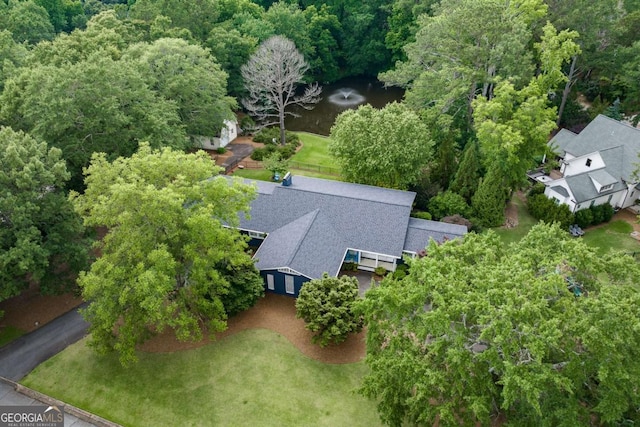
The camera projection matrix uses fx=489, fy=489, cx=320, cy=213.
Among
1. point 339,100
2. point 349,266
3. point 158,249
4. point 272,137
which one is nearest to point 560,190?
point 349,266

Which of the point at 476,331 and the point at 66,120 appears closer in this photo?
the point at 476,331

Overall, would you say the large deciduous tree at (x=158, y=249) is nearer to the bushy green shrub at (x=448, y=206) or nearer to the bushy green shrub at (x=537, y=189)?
the bushy green shrub at (x=448, y=206)

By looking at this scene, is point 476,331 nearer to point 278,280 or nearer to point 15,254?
point 278,280

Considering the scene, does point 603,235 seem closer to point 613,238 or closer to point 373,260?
point 613,238

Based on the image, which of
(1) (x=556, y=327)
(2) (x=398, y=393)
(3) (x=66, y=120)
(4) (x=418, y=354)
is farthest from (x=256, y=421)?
(3) (x=66, y=120)

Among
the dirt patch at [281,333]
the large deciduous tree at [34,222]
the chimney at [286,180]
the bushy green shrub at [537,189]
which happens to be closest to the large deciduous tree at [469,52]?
the bushy green shrub at [537,189]

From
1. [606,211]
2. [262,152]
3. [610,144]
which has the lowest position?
[606,211]
